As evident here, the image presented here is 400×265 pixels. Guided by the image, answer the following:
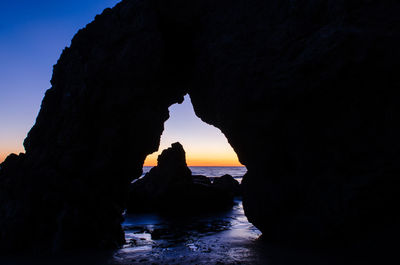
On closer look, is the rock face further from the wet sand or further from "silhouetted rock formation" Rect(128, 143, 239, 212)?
"silhouetted rock formation" Rect(128, 143, 239, 212)

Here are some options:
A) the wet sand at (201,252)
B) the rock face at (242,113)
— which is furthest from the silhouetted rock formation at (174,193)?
the rock face at (242,113)

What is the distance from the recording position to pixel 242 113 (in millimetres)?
9805

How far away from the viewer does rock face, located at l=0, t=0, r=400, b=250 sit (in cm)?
786

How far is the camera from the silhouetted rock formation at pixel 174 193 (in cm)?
2123

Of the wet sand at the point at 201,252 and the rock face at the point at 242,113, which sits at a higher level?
the rock face at the point at 242,113

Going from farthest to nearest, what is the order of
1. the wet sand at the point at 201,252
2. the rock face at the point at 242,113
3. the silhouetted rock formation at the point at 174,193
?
the silhouetted rock formation at the point at 174,193
the rock face at the point at 242,113
the wet sand at the point at 201,252

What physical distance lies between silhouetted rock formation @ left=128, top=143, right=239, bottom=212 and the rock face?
8210mm

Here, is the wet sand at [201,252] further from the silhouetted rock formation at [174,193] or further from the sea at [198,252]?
the silhouetted rock formation at [174,193]

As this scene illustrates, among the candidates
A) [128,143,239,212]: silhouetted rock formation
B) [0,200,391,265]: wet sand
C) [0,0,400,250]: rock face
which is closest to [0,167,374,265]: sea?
[0,200,391,265]: wet sand

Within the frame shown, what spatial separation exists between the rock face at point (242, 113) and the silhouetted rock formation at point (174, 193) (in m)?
8.21

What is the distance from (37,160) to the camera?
432 inches

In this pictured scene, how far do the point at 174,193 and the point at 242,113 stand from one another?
13524 mm

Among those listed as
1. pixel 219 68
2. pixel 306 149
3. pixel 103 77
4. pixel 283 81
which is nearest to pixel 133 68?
pixel 103 77

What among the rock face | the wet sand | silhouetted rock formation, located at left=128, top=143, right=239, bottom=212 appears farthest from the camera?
silhouetted rock formation, located at left=128, top=143, right=239, bottom=212
